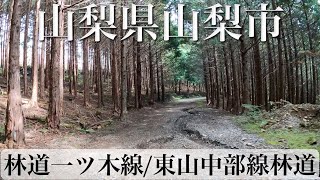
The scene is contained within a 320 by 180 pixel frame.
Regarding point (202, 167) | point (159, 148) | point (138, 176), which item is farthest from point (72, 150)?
point (202, 167)

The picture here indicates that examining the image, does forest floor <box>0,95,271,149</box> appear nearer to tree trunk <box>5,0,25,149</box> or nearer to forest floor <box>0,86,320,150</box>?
forest floor <box>0,86,320,150</box>

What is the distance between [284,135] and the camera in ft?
36.3

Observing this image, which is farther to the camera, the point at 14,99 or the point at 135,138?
the point at 135,138

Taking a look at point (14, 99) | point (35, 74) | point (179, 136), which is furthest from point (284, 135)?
point (35, 74)

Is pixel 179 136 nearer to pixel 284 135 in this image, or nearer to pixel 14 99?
pixel 284 135

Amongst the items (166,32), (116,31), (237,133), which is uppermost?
(116,31)

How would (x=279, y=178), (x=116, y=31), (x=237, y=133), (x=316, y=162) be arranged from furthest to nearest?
(x=116, y=31) < (x=237, y=133) < (x=316, y=162) < (x=279, y=178)

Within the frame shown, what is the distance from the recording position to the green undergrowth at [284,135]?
31.1 ft

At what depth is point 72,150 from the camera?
901 cm

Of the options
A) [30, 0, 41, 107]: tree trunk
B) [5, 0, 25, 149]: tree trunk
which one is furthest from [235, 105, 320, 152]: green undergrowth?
[30, 0, 41, 107]: tree trunk

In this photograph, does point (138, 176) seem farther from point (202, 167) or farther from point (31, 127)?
point (31, 127)

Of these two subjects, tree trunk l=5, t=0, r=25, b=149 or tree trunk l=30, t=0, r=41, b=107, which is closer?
tree trunk l=5, t=0, r=25, b=149

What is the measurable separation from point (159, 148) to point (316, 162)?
152 inches

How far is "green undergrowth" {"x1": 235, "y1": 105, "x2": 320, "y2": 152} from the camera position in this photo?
9.48 m
